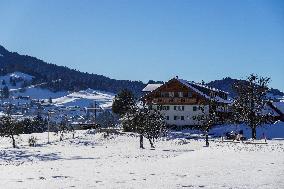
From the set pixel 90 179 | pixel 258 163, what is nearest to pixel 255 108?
pixel 258 163

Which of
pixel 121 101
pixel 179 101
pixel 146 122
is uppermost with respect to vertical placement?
pixel 121 101

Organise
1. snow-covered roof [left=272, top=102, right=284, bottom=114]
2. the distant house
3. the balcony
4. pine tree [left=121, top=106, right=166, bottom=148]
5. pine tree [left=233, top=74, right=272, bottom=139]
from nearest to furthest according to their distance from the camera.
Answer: pine tree [left=121, top=106, right=166, bottom=148]
pine tree [left=233, top=74, right=272, bottom=139]
the distant house
the balcony
snow-covered roof [left=272, top=102, right=284, bottom=114]

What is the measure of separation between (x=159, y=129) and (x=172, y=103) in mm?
33497

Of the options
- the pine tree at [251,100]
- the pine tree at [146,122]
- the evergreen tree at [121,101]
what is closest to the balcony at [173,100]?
the evergreen tree at [121,101]

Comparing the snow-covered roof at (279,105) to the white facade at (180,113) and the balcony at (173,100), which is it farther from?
the balcony at (173,100)

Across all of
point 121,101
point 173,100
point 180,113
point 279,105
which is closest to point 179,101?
point 173,100

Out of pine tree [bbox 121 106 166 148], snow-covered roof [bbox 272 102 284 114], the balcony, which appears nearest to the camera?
pine tree [bbox 121 106 166 148]

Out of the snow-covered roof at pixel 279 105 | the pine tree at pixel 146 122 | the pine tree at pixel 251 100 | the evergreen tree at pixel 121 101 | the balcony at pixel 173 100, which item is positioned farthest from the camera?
the snow-covered roof at pixel 279 105

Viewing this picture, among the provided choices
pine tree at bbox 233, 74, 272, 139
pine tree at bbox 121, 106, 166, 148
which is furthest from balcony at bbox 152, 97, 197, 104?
pine tree at bbox 121, 106, 166, 148

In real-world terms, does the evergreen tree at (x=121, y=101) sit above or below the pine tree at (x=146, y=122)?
above

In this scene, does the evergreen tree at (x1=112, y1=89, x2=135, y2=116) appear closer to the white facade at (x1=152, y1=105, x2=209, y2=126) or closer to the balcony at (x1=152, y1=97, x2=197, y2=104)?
the balcony at (x1=152, y1=97, x2=197, y2=104)

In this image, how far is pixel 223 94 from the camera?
108 m

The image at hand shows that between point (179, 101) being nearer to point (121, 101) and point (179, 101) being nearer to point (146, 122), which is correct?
point (121, 101)

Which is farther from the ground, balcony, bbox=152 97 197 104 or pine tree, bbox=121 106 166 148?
balcony, bbox=152 97 197 104
